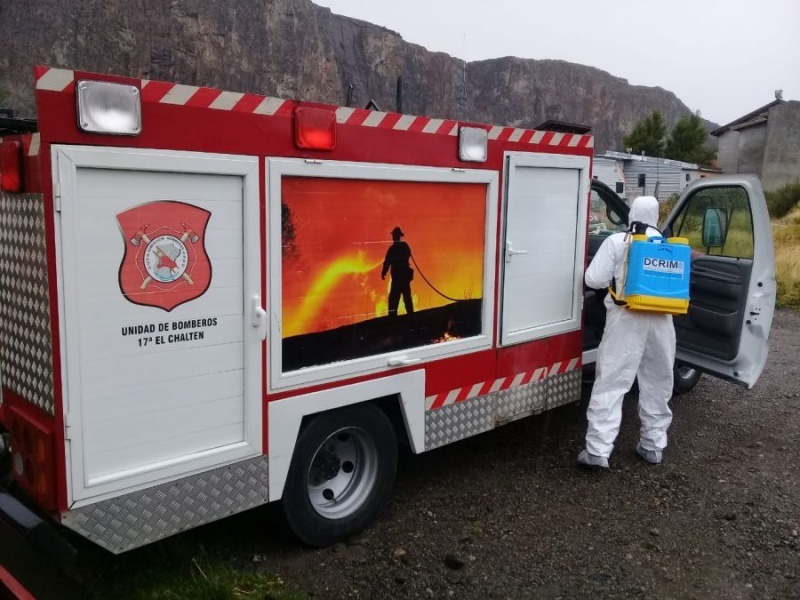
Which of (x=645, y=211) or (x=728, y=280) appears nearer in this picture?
(x=645, y=211)

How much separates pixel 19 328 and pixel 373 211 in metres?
1.67

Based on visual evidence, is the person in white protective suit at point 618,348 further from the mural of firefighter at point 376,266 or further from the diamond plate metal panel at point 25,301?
the diamond plate metal panel at point 25,301

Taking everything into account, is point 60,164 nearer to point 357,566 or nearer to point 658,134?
point 357,566

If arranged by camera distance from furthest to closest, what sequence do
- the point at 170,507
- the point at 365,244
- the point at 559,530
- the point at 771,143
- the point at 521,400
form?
the point at 771,143 < the point at 521,400 < the point at 559,530 < the point at 365,244 < the point at 170,507

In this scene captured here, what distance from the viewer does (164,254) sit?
286 centimetres

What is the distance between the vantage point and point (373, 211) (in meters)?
3.59

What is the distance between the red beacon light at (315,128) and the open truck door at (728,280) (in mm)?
3032

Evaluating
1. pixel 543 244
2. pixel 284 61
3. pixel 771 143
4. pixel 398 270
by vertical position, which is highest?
pixel 284 61

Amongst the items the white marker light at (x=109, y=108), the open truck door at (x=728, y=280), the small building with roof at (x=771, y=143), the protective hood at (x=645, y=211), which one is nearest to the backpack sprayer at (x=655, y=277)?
the protective hood at (x=645, y=211)

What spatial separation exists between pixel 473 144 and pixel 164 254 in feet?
6.25

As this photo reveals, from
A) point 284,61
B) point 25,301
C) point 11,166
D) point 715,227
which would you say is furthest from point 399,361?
point 284,61

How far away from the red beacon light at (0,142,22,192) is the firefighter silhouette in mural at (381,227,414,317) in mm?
1703

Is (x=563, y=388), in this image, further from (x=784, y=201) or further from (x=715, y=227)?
(x=784, y=201)

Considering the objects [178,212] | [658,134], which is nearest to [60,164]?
[178,212]
